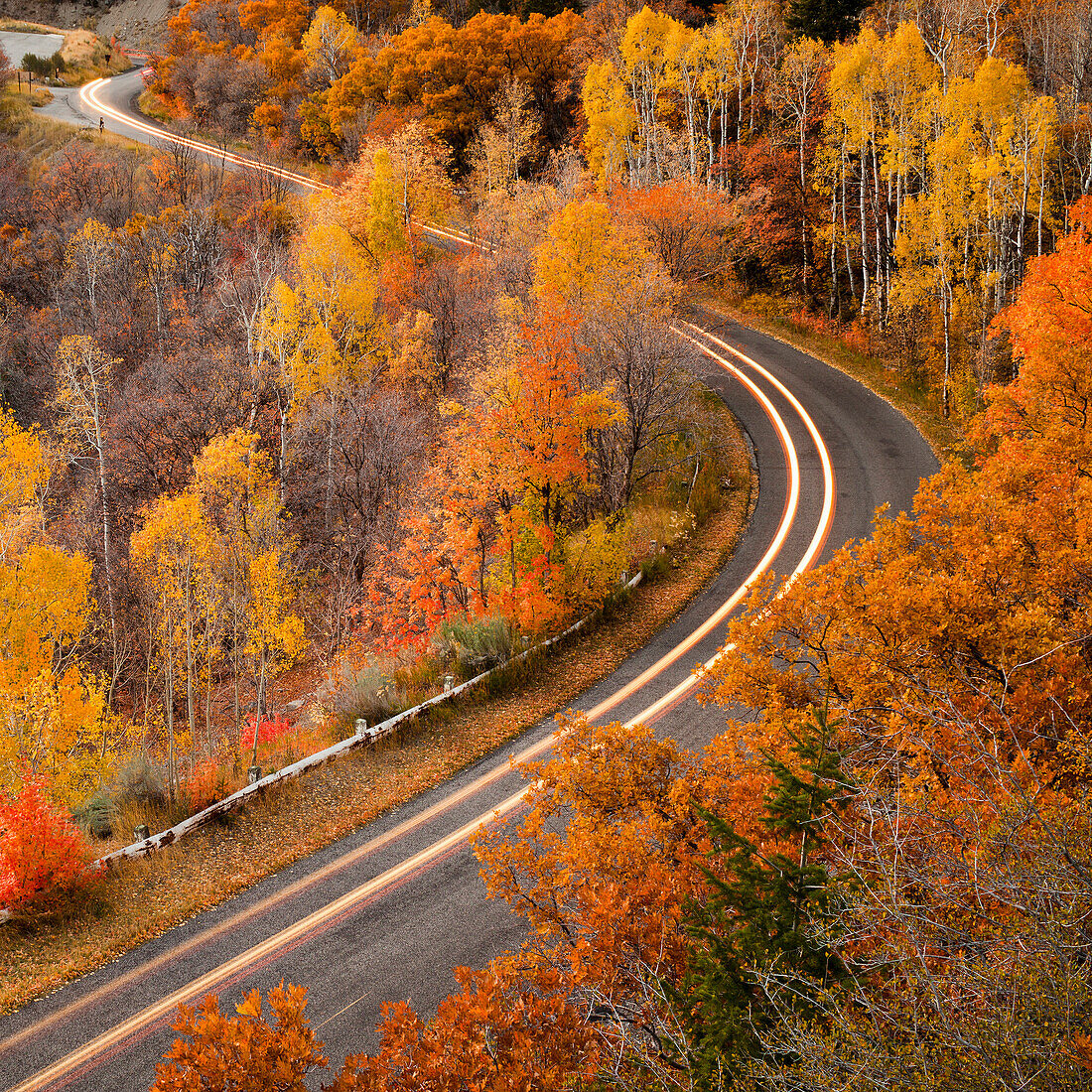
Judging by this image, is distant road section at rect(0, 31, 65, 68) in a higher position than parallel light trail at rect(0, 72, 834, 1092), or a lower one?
higher

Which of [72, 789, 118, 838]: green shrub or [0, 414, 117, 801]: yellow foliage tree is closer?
[72, 789, 118, 838]: green shrub

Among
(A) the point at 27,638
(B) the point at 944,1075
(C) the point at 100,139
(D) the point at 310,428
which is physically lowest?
(A) the point at 27,638

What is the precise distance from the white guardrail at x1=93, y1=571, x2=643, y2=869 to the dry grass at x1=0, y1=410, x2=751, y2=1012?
0.71 feet

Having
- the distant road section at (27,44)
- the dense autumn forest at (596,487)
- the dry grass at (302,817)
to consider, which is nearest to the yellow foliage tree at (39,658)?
the dense autumn forest at (596,487)

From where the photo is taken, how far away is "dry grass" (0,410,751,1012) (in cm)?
1277

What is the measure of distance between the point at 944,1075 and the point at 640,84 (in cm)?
5078

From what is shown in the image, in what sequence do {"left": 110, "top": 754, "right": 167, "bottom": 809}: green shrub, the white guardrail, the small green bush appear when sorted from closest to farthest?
the white guardrail < {"left": 110, "top": 754, "right": 167, "bottom": 809}: green shrub < the small green bush

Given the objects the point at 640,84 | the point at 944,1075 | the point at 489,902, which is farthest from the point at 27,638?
the point at 640,84

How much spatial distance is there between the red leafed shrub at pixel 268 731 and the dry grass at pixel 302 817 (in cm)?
577

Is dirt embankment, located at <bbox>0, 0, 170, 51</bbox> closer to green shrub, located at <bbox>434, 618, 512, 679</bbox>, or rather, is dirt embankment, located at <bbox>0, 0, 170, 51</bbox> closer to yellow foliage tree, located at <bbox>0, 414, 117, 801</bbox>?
yellow foliage tree, located at <bbox>0, 414, 117, 801</bbox>

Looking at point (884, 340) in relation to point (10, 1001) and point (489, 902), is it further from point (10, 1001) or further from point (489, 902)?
point (10, 1001)

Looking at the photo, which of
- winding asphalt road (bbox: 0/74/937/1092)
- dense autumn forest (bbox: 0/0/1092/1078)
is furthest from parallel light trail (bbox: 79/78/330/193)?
winding asphalt road (bbox: 0/74/937/1092)

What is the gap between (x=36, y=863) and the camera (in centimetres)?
1335

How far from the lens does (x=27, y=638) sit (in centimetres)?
2361
